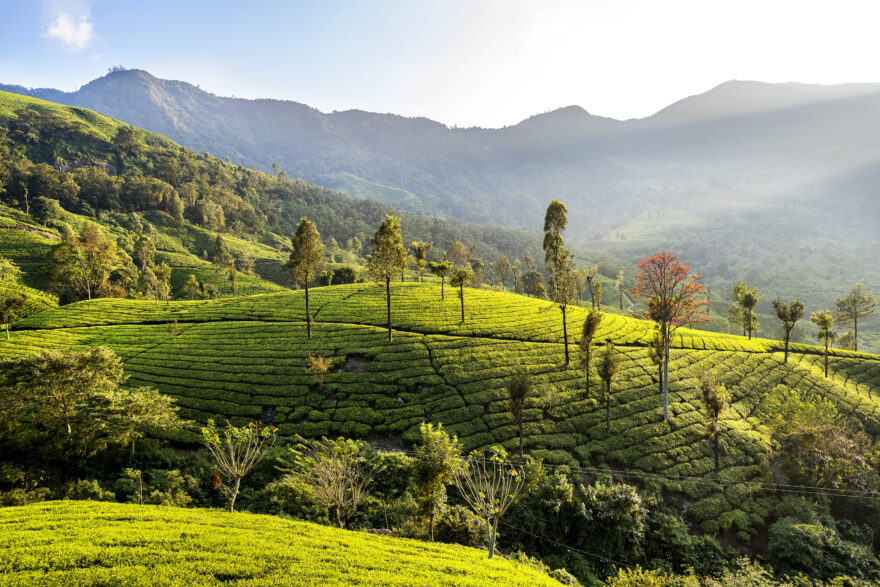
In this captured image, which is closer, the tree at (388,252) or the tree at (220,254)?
the tree at (388,252)

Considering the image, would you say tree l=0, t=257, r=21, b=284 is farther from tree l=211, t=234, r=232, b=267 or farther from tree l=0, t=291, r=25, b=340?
tree l=211, t=234, r=232, b=267

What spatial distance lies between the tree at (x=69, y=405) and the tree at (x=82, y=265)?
66362mm

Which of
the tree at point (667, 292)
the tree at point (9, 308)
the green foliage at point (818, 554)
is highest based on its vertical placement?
the tree at point (667, 292)

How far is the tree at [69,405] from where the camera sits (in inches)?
874

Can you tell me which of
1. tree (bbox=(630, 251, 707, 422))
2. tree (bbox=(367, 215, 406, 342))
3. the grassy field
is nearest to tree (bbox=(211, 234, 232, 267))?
tree (bbox=(367, 215, 406, 342))

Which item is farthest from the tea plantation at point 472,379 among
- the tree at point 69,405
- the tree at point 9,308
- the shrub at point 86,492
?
the shrub at point 86,492

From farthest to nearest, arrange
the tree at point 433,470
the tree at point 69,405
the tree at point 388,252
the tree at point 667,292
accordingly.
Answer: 1. the tree at point 388,252
2. the tree at point 667,292
3. the tree at point 69,405
4. the tree at point 433,470

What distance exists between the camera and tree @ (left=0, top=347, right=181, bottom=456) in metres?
22.2

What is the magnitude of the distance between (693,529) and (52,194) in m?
197

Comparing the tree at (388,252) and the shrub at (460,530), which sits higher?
the tree at (388,252)

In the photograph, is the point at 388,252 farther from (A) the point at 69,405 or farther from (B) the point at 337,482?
(A) the point at 69,405

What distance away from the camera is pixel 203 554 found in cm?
1199

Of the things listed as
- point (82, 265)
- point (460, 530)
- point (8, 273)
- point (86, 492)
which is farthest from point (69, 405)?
point (8, 273)

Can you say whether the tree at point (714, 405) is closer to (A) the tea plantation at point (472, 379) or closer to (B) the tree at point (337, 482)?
(A) the tea plantation at point (472, 379)
